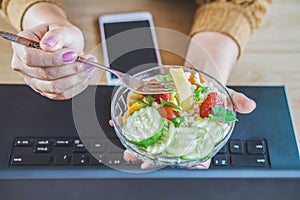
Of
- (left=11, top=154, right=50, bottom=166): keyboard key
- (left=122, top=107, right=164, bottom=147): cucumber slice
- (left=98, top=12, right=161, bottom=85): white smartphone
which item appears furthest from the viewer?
(left=98, top=12, right=161, bottom=85): white smartphone

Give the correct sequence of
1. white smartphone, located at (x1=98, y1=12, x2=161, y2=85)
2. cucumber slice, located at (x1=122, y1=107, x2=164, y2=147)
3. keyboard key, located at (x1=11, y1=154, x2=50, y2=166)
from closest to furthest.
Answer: cucumber slice, located at (x1=122, y1=107, x2=164, y2=147)
keyboard key, located at (x1=11, y1=154, x2=50, y2=166)
white smartphone, located at (x1=98, y1=12, x2=161, y2=85)

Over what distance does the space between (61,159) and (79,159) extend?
0.03 m

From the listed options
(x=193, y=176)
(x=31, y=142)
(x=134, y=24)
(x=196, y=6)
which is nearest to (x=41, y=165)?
(x=31, y=142)

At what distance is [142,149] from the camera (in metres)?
0.67

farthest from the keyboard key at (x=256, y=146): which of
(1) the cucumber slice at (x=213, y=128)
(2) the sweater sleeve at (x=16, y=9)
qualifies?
(2) the sweater sleeve at (x=16, y=9)

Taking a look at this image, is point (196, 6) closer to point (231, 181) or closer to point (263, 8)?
point (263, 8)

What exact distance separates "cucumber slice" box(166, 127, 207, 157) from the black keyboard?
0.11 meters

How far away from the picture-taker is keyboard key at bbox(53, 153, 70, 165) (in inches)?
29.7

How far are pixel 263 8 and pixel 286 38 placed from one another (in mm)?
85

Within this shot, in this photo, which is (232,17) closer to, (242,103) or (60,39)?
(242,103)

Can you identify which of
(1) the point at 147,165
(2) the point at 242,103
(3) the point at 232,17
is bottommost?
(1) the point at 147,165

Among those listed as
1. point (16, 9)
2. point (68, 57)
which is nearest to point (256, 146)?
point (68, 57)

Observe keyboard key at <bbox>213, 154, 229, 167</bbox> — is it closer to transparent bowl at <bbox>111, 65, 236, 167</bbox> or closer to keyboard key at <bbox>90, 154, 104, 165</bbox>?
transparent bowl at <bbox>111, 65, 236, 167</bbox>

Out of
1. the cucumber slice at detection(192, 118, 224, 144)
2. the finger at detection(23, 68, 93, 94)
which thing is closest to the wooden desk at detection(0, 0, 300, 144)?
the finger at detection(23, 68, 93, 94)
